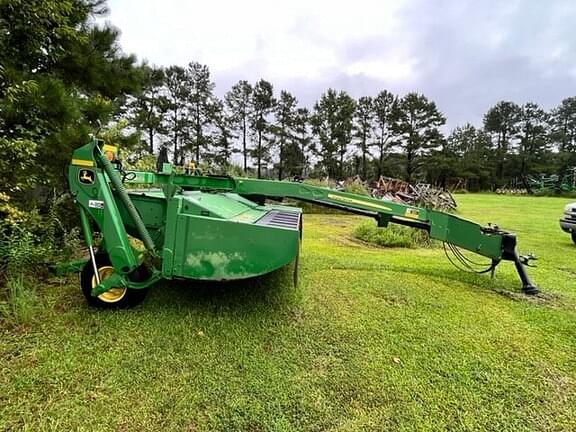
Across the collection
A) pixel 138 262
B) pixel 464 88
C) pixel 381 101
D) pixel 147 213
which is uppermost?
pixel 464 88

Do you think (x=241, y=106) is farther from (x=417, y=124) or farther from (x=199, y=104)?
(x=417, y=124)

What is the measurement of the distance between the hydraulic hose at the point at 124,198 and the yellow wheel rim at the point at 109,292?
339 millimetres

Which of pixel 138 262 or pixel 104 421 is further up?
pixel 138 262

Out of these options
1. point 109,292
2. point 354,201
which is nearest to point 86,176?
point 109,292

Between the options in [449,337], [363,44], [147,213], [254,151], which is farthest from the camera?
[254,151]

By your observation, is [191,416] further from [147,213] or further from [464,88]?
Answer: [464,88]

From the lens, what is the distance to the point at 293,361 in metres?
2.06

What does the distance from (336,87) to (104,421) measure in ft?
124

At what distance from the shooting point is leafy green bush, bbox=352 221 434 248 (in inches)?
235

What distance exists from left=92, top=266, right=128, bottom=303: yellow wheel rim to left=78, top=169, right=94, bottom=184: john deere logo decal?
2.15 ft

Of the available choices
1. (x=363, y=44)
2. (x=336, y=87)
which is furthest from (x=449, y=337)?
(x=336, y=87)

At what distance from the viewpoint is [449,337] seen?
2436 mm

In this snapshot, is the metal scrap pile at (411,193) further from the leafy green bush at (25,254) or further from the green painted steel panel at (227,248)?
the leafy green bush at (25,254)

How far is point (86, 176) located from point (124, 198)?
1.00 ft
